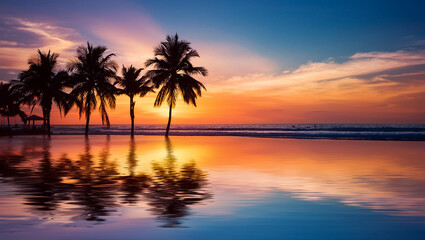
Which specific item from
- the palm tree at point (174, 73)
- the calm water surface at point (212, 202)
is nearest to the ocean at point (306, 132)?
the palm tree at point (174, 73)

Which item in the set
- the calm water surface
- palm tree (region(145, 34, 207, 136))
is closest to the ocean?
palm tree (region(145, 34, 207, 136))

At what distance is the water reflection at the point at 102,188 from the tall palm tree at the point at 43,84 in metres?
26.4

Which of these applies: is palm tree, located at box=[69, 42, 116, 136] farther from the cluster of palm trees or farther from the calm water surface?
the calm water surface

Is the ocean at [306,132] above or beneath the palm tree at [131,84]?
beneath

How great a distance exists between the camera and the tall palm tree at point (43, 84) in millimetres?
35531

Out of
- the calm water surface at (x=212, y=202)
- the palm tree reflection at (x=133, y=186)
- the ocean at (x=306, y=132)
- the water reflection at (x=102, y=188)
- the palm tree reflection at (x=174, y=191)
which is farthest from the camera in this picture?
the ocean at (x=306, y=132)

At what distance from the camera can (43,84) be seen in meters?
35.8

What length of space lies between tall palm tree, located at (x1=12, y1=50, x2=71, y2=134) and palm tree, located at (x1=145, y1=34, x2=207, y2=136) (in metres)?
10.1

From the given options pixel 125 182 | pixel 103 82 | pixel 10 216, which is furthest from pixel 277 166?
pixel 103 82

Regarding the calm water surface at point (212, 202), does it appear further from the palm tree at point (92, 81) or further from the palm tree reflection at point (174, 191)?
the palm tree at point (92, 81)

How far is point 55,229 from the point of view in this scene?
4680 millimetres

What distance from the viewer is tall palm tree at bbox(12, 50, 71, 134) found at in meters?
35.5

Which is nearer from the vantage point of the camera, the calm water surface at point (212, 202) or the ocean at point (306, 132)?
the calm water surface at point (212, 202)

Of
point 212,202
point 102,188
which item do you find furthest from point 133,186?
point 212,202
